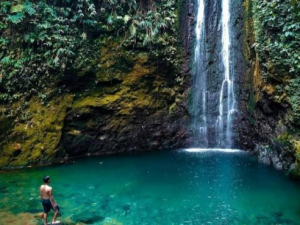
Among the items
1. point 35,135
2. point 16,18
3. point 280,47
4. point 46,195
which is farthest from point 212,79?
point 46,195

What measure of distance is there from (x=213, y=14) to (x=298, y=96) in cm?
805

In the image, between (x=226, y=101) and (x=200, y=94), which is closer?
(x=226, y=101)

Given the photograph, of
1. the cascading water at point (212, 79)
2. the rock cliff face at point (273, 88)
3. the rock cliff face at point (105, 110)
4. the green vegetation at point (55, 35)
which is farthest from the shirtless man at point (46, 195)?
the cascading water at point (212, 79)

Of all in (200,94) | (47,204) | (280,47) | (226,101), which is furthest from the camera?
(200,94)

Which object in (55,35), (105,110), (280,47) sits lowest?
(105,110)

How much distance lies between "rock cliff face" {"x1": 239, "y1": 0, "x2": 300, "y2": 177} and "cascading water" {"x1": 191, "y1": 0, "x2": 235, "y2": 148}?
4.49 ft

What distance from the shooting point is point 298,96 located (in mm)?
11258

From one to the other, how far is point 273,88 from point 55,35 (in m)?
9.57

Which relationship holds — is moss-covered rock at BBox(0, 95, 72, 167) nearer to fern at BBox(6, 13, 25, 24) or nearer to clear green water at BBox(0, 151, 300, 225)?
clear green water at BBox(0, 151, 300, 225)

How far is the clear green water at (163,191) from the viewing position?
8766 mm

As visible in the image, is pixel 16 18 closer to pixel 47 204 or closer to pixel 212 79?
pixel 47 204

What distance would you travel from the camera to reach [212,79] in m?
17.1

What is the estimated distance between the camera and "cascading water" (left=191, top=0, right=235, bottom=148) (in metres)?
16.7

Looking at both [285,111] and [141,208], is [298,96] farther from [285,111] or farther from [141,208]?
[141,208]
